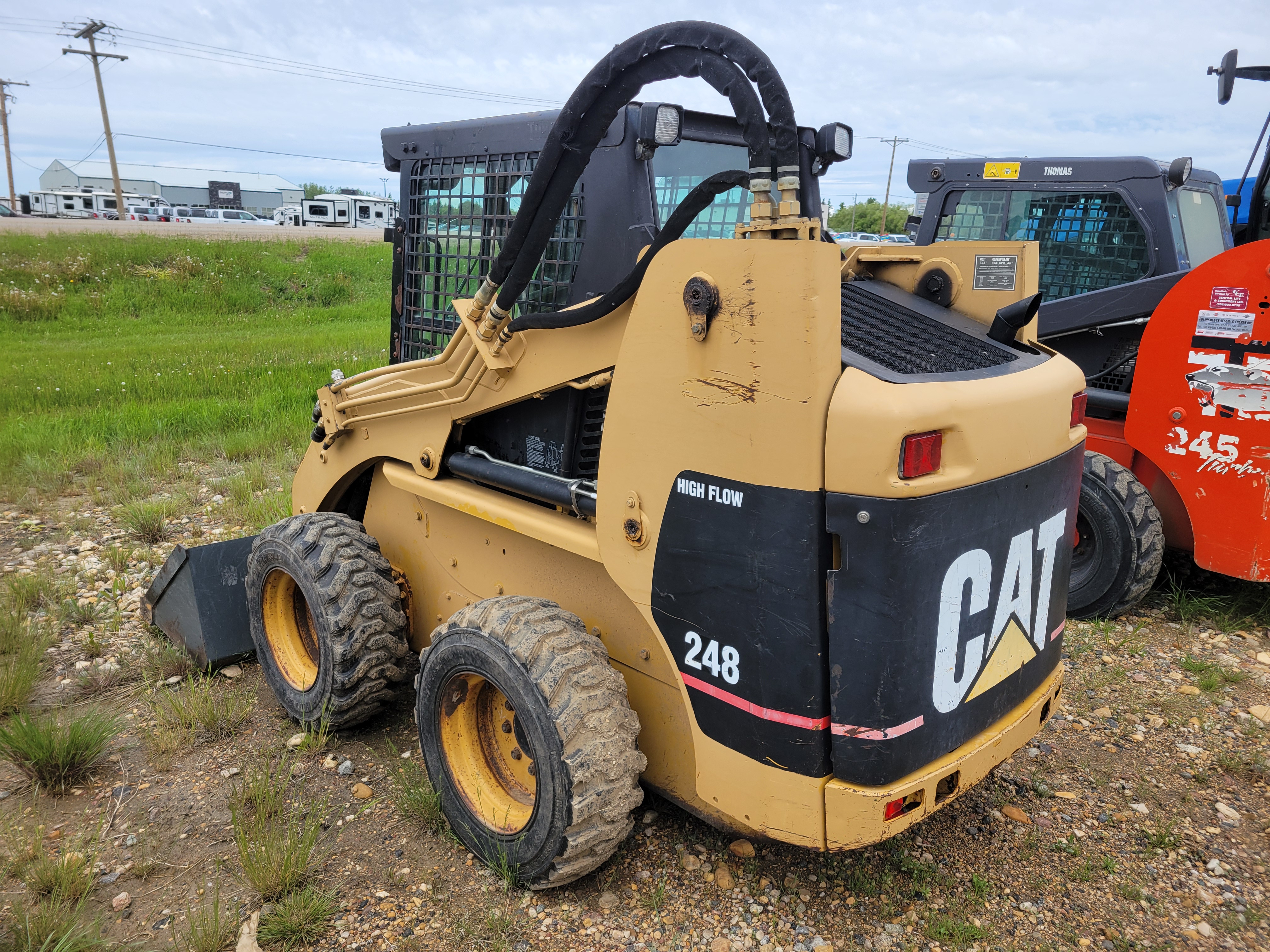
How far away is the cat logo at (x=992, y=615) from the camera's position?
2059 millimetres

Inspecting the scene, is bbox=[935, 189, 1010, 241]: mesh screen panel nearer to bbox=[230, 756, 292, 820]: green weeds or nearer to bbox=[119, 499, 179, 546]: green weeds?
bbox=[230, 756, 292, 820]: green weeds

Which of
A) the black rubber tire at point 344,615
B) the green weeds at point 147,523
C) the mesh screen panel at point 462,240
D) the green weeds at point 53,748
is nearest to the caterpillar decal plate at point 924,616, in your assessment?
the mesh screen panel at point 462,240

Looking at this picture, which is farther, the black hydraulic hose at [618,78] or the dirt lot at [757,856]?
the dirt lot at [757,856]

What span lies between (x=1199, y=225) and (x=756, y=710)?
16.7 ft

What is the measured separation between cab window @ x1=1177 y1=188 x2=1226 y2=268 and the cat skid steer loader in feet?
11.0

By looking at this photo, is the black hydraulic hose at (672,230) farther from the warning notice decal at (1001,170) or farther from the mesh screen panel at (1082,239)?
the warning notice decal at (1001,170)

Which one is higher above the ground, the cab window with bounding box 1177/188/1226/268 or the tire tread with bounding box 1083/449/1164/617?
the cab window with bounding box 1177/188/1226/268

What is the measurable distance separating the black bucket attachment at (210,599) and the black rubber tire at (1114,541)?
394 centimetres

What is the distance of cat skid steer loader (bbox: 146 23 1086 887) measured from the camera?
194 centimetres

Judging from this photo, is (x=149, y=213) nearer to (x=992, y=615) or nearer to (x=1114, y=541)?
(x=1114, y=541)

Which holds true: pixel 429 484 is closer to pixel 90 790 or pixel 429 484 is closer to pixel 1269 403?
pixel 90 790

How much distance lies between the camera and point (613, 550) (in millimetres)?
2367

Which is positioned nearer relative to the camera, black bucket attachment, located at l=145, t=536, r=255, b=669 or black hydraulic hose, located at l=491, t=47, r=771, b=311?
black hydraulic hose, located at l=491, t=47, r=771, b=311

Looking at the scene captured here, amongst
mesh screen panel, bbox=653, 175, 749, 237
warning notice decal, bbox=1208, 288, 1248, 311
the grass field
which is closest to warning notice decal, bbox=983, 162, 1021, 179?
warning notice decal, bbox=1208, 288, 1248, 311
